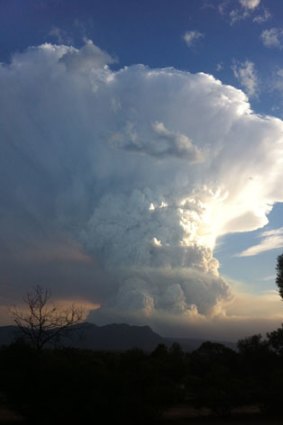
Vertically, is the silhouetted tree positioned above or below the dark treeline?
above

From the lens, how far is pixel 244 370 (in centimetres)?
5359

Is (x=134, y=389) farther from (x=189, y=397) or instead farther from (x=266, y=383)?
(x=266, y=383)

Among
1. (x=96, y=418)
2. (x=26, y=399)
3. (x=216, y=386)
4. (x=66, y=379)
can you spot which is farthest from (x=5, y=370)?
(x=216, y=386)

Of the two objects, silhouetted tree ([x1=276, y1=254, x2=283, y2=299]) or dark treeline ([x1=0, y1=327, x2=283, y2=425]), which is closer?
dark treeline ([x1=0, y1=327, x2=283, y2=425])

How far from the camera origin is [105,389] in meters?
28.5

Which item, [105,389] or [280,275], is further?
[280,275]

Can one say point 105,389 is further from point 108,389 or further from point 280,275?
point 280,275

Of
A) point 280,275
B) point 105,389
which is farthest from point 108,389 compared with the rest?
point 280,275

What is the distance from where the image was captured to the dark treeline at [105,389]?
92.1 ft

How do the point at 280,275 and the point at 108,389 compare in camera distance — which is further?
the point at 280,275

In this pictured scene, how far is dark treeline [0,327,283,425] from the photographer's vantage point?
92.1ft

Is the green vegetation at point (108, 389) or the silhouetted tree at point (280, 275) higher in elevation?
the silhouetted tree at point (280, 275)

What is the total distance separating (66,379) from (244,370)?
2976 centimetres

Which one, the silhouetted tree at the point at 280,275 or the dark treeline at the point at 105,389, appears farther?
the silhouetted tree at the point at 280,275
